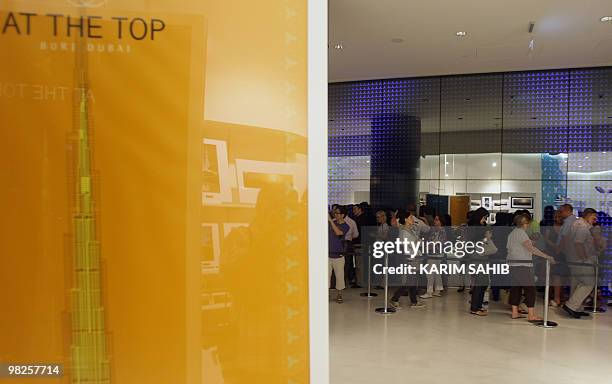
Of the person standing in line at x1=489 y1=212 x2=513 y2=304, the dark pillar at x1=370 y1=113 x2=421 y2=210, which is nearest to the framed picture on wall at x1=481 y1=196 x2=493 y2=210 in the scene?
the person standing in line at x1=489 y1=212 x2=513 y2=304

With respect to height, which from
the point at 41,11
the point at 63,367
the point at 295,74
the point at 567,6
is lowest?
the point at 63,367

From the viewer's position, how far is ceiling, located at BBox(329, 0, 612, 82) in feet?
17.3

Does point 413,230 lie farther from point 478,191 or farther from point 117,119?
point 117,119

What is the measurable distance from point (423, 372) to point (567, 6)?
4320 millimetres

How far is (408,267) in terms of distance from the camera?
7137 mm

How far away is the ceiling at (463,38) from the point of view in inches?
208

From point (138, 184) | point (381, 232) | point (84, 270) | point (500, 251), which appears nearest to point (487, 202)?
point (500, 251)

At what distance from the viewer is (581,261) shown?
261 inches

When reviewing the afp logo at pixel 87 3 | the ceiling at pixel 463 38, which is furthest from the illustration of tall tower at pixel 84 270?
the ceiling at pixel 463 38

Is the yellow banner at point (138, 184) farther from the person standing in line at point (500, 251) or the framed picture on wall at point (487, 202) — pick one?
the framed picture on wall at point (487, 202)

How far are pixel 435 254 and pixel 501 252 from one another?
99cm

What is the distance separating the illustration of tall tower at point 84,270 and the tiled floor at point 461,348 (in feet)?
8.35

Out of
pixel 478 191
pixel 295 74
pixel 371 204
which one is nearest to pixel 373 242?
pixel 371 204

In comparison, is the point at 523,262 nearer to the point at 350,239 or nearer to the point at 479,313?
the point at 479,313
